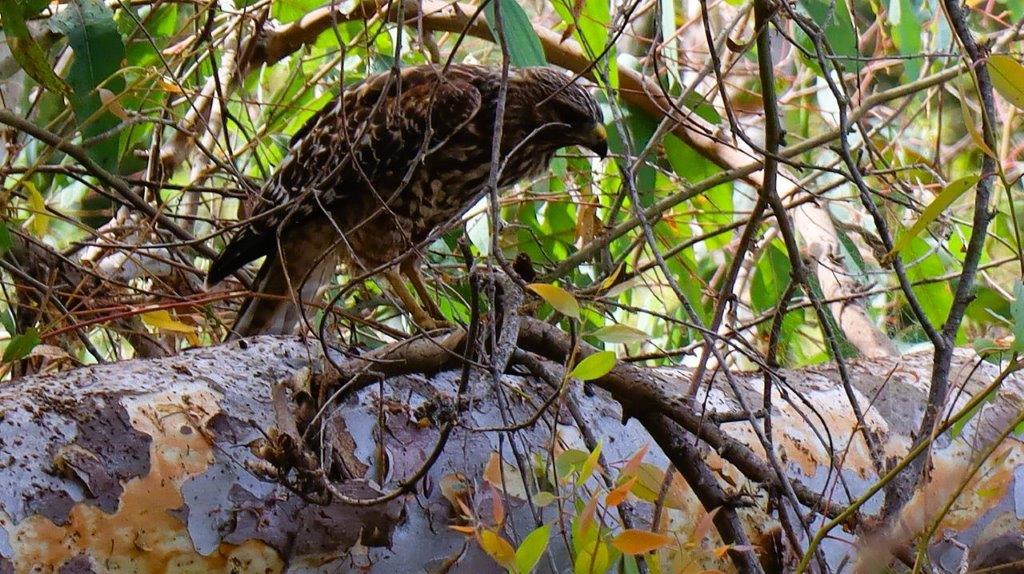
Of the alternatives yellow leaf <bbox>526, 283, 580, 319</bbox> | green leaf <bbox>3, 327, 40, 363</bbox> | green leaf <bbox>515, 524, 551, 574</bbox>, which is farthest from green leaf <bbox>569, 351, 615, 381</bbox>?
green leaf <bbox>3, 327, 40, 363</bbox>

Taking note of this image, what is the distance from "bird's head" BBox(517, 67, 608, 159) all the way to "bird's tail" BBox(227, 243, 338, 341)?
59cm

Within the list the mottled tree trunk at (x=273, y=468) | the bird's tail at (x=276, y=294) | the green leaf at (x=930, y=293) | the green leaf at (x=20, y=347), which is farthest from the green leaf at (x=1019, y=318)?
the bird's tail at (x=276, y=294)

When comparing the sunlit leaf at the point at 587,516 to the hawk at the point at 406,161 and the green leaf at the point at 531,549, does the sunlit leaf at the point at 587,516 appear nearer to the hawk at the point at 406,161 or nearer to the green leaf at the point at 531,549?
the green leaf at the point at 531,549

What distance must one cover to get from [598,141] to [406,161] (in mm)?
444

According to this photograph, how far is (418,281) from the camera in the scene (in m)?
2.55

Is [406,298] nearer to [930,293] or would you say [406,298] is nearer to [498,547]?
[930,293]

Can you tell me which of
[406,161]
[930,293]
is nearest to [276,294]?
[406,161]

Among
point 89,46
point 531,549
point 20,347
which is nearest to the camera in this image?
point 531,549

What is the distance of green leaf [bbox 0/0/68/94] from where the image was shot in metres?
1.71

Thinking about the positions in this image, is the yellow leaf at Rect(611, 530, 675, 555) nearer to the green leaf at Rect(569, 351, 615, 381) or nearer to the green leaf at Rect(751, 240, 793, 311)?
the green leaf at Rect(569, 351, 615, 381)

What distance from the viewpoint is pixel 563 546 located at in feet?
4.16

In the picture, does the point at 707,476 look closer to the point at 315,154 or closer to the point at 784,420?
the point at 784,420

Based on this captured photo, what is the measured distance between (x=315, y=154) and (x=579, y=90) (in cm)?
64

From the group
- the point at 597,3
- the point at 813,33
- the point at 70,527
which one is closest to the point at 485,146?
the point at 597,3
